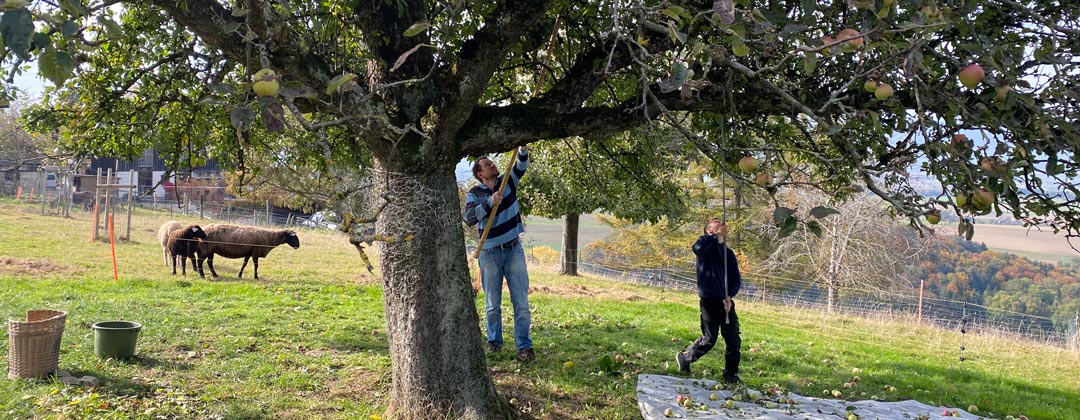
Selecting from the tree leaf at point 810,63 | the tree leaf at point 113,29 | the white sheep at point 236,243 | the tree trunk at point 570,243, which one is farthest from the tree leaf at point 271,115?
the tree trunk at point 570,243

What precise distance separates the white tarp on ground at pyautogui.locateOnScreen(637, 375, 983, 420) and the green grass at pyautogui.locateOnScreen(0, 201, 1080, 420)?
197 mm

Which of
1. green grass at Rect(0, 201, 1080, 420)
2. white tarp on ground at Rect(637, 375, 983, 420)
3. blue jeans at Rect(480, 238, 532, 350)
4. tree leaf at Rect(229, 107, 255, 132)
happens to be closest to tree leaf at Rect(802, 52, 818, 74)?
tree leaf at Rect(229, 107, 255, 132)

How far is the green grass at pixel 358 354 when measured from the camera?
14.7ft

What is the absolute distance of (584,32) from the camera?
4762mm

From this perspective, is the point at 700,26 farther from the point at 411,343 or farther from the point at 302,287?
the point at 302,287

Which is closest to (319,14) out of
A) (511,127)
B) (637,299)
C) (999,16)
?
(511,127)

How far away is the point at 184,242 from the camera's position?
1229cm

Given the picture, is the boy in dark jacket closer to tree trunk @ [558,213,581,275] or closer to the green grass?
the green grass

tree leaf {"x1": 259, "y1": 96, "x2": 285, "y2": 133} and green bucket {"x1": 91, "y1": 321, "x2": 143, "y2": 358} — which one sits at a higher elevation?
tree leaf {"x1": 259, "y1": 96, "x2": 285, "y2": 133}

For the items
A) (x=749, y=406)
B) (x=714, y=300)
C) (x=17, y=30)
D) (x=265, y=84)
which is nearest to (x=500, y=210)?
(x=714, y=300)

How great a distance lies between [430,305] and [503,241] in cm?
Answer: 160

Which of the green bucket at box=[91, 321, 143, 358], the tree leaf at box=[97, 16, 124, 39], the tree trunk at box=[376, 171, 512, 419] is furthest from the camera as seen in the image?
the green bucket at box=[91, 321, 143, 358]

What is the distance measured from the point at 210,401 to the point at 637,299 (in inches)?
362

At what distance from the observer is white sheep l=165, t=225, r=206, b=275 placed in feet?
40.3
